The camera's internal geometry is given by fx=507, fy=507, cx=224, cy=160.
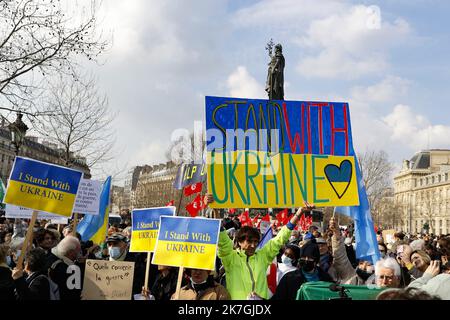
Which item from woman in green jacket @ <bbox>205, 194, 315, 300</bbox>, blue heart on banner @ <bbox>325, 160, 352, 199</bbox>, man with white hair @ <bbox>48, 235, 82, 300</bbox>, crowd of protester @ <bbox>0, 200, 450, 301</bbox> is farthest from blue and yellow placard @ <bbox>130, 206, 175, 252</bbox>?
blue heart on banner @ <bbox>325, 160, 352, 199</bbox>

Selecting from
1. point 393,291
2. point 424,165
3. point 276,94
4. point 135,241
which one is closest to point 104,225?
point 135,241

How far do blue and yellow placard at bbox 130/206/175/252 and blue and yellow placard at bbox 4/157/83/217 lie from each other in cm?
A: 84

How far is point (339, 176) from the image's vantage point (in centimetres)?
659

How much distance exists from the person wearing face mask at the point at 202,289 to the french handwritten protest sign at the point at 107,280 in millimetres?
655

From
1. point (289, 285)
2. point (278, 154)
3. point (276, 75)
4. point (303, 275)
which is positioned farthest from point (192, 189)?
point (276, 75)

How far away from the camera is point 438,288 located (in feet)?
13.6

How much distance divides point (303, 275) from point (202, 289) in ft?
6.09

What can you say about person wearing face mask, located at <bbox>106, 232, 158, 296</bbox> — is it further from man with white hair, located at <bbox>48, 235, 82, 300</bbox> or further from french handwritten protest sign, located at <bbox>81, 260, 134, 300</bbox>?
man with white hair, located at <bbox>48, 235, 82, 300</bbox>

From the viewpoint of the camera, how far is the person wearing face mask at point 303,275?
5.58m

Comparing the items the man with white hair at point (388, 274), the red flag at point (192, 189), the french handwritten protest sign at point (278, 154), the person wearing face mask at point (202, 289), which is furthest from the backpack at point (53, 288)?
the red flag at point (192, 189)

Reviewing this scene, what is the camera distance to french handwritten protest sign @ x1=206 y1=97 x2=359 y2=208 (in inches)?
250

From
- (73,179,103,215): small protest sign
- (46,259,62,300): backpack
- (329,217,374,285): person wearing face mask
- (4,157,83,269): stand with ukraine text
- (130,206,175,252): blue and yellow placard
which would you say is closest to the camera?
(46,259,62,300): backpack

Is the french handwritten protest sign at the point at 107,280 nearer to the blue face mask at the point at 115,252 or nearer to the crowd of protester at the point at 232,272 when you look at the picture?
the crowd of protester at the point at 232,272
